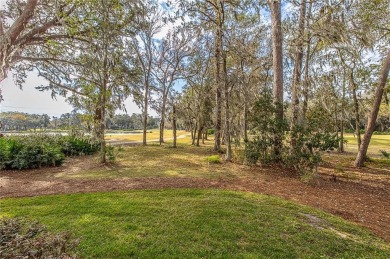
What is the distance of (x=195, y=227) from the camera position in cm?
376

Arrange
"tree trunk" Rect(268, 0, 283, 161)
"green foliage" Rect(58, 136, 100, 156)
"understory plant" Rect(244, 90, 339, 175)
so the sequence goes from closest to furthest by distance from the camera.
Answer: "understory plant" Rect(244, 90, 339, 175) → "tree trunk" Rect(268, 0, 283, 161) → "green foliage" Rect(58, 136, 100, 156)

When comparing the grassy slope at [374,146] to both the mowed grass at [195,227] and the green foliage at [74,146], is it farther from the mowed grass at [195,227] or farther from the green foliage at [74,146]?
the green foliage at [74,146]

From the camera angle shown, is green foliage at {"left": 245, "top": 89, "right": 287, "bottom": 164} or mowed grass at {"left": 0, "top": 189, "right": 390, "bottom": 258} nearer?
mowed grass at {"left": 0, "top": 189, "right": 390, "bottom": 258}

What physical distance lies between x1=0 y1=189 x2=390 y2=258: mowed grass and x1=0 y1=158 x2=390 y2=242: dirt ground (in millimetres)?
711

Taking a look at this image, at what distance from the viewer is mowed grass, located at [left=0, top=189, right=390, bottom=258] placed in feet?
10.3

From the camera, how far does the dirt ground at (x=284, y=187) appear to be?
5027 mm

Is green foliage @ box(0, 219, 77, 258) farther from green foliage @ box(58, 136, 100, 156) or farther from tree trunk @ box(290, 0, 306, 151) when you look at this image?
green foliage @ box(58, 136, 100, 156)

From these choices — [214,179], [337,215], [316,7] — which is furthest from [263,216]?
[316,7]

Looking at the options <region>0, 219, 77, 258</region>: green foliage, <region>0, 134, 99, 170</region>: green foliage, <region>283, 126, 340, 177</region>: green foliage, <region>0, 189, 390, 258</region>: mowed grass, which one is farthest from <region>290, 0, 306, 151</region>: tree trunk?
<region>0, 134, 99, 170</region>: green foliage

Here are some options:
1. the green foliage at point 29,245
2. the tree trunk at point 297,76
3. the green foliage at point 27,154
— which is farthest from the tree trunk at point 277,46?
the green foliage at point 29,245

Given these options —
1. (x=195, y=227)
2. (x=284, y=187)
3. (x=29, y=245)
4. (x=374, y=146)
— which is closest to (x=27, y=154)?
(x=195, y=227)

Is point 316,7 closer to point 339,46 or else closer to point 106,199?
point 339,46

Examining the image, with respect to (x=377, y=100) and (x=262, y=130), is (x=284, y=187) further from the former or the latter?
(x=377, y=100)

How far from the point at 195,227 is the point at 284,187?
12.7 feet
